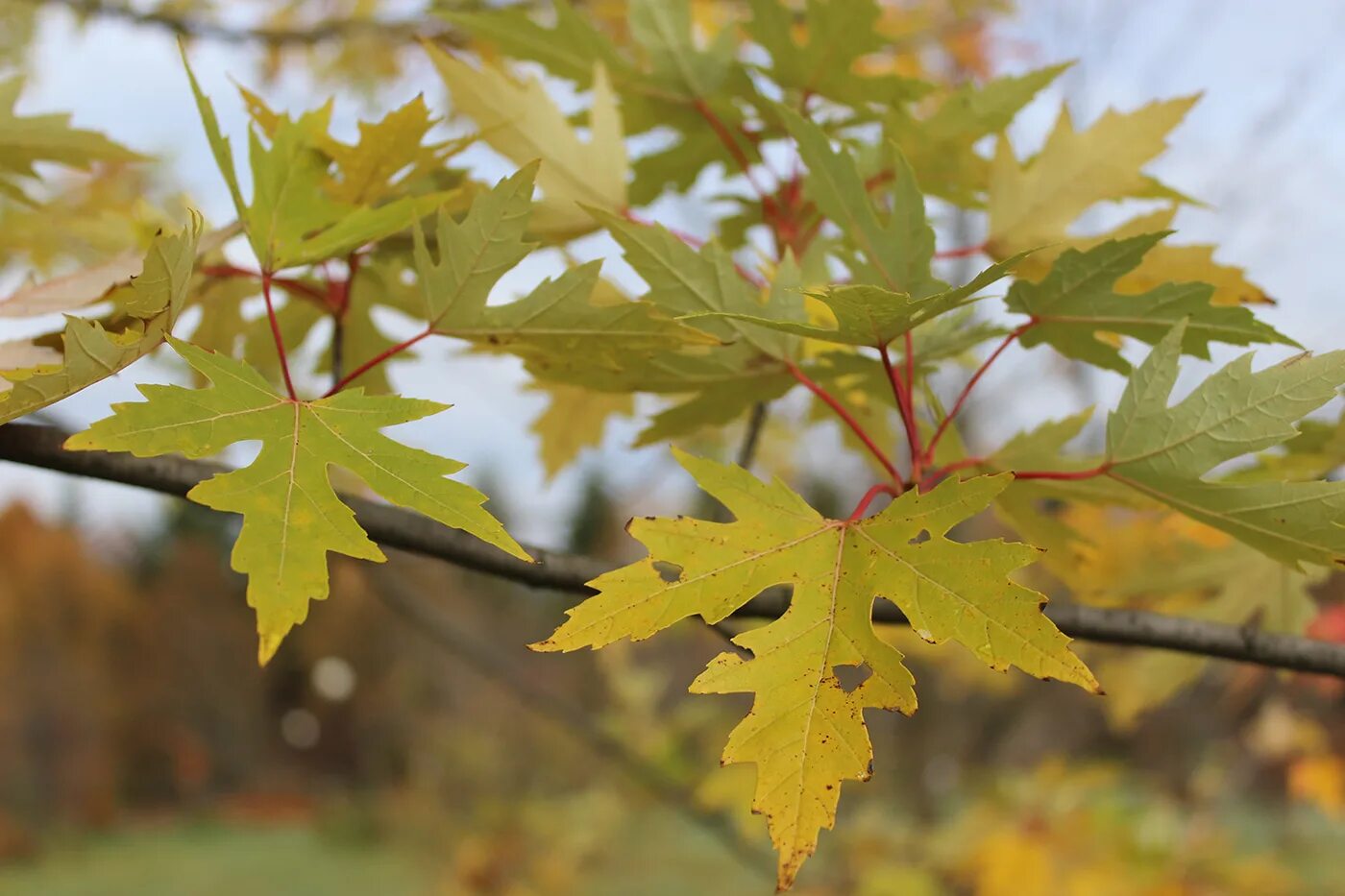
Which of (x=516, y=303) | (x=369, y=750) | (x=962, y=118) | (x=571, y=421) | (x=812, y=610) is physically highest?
(x=962, y=118)

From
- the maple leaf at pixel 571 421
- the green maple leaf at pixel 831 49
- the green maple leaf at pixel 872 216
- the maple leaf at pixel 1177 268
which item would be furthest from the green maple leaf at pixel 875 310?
the maple leaf at pixel 571 421

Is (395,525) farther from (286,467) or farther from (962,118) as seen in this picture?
(962,118)

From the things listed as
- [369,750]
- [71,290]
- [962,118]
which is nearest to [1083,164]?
[962,118]

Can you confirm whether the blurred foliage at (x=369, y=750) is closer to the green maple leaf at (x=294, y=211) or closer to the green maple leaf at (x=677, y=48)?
the green maple leaf at (x=677, y=48)

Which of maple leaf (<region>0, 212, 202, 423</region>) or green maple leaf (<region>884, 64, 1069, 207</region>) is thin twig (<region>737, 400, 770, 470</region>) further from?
maple leaf (<region>0, 212, 202, 423</region>)

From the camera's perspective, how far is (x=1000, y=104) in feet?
2.61

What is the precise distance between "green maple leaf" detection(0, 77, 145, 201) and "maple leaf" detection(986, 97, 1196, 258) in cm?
71

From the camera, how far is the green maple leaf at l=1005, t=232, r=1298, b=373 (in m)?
0.62

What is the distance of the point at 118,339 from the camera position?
0.53m

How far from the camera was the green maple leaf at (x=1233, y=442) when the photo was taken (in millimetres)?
543

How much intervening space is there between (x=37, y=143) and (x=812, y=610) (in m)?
0.73

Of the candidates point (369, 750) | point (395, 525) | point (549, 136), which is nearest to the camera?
point (395, 525)

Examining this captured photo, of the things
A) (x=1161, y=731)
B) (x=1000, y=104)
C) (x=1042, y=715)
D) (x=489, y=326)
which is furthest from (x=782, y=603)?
(x=1161, y=731)

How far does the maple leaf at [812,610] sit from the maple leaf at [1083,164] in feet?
1.15
